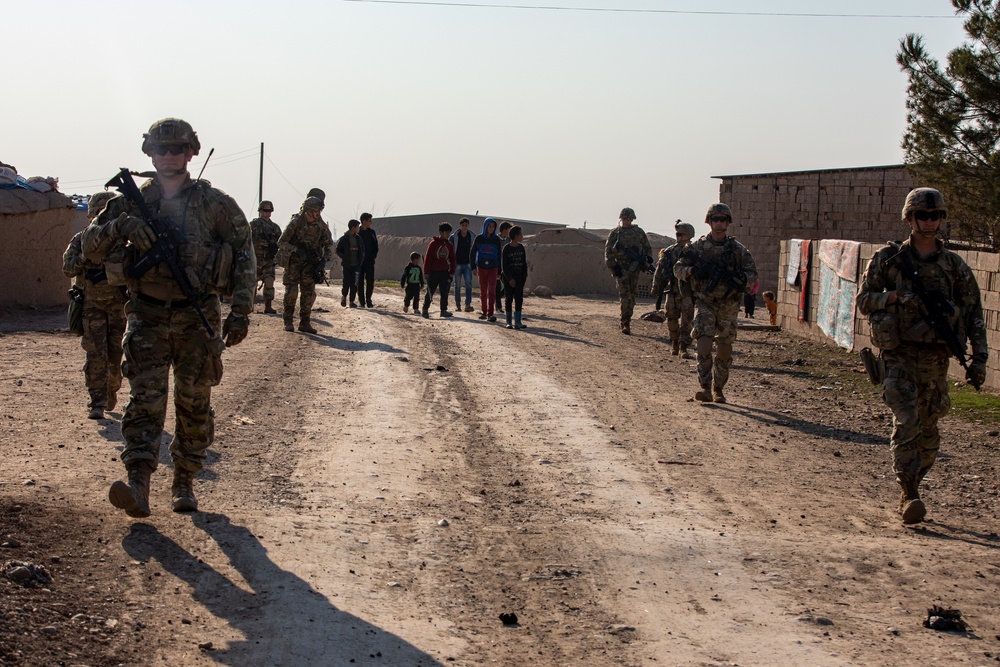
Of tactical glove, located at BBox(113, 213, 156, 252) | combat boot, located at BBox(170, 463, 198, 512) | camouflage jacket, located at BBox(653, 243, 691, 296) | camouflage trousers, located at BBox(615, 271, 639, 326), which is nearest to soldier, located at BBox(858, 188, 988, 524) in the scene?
combat boot, located at BBox(170, 463, 198, 512)

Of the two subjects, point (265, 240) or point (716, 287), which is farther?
point (265, 240)

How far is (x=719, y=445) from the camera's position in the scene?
8.38 m

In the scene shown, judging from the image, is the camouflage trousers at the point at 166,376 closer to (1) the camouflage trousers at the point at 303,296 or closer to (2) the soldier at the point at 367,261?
(1) the camouflage trousers at the point at 303,296

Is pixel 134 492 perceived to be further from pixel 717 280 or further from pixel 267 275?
pixel 267 275

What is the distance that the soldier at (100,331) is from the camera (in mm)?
7938

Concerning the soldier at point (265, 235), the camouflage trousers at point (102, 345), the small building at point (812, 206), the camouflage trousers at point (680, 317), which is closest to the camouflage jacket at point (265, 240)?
the soldier at point (265, 235)

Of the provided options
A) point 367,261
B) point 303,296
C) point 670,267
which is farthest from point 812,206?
point 303,296

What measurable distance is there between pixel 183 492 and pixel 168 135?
1807 millimetres

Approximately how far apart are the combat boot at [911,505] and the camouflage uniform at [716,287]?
3.88 meters

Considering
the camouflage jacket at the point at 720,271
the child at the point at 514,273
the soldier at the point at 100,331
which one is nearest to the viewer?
the soldier at the point at 100,331

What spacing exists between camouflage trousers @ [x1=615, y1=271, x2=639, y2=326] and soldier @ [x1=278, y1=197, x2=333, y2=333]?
4.41 meters

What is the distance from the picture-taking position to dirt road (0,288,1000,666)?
4227mm

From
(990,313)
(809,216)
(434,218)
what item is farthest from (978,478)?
(434,218)

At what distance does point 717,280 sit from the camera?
10.1 m
